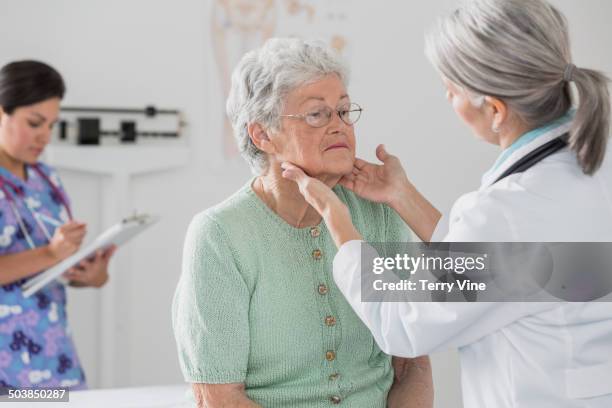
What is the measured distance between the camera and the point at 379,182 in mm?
1770

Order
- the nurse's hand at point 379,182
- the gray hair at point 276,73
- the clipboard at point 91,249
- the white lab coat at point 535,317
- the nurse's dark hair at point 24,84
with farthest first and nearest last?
the nurse's dark hair at point 24,84, the clipboard at point 91,249, the nurse's hand at point 379,182, the gray hair at point 276,73, the white lab coat at point 535,317

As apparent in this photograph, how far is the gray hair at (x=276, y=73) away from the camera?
1.64 m

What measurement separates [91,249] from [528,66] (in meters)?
1.58

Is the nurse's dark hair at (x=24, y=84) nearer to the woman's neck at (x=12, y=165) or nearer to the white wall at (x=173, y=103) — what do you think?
the woman's neck at (x=12, y=165)

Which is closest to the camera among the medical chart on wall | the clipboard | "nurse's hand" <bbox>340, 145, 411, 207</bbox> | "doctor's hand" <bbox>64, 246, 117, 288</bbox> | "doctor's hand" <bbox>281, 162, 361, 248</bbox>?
"doctor's hand" <bbox>281, 162, 361, 248</bbox>

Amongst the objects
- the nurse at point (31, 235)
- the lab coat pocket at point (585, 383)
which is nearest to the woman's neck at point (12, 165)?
the nurse at point (31, 235)

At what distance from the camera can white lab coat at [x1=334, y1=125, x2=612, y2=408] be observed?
1.26 metres

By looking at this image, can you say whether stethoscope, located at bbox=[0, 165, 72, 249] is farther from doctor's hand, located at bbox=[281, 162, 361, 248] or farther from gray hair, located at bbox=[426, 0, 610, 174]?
gray hair, located at bbox=[426, 0, 610, 174]

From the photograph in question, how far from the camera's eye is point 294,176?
5.32 feet

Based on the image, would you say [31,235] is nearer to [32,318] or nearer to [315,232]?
[32,318]

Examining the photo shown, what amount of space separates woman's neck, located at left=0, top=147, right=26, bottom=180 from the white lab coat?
1549 millimetres

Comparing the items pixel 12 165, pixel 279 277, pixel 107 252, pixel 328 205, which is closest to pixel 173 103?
pixel 107 252

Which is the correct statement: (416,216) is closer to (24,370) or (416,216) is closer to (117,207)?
(24,370)

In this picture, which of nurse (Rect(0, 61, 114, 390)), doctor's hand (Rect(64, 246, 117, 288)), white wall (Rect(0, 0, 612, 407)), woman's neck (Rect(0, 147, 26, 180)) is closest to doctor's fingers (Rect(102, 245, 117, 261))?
doctor's hand (Rect(64, 246, 117, 288))
